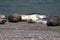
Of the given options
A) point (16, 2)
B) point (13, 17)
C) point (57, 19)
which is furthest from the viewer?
point (16, 2)

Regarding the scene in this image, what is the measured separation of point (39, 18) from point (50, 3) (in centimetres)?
1306

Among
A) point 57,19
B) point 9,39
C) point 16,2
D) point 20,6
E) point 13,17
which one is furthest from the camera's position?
point 16,2

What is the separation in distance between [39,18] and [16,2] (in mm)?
14941

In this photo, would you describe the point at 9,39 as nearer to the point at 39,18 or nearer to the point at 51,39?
the point at 51,39

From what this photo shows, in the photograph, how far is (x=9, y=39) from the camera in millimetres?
6707

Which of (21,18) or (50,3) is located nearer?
(21,18)

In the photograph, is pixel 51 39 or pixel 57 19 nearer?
pixel 51 39

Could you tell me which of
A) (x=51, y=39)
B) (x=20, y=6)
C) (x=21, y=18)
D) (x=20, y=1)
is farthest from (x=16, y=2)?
(x=51, y=39)

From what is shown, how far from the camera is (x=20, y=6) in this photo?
2530 centimetres

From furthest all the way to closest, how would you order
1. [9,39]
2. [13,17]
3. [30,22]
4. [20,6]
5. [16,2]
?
[16,2], [20,6], [13,17], [30,22], [9,39]

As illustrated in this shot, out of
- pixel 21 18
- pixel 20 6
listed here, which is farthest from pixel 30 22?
pixel 20 6

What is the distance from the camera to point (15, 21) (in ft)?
44.7

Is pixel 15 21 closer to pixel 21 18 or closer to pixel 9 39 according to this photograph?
pixel 21 18

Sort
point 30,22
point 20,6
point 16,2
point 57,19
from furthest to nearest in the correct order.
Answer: point 16,2 < point 20,6 < point 30,22 < point 57,19
